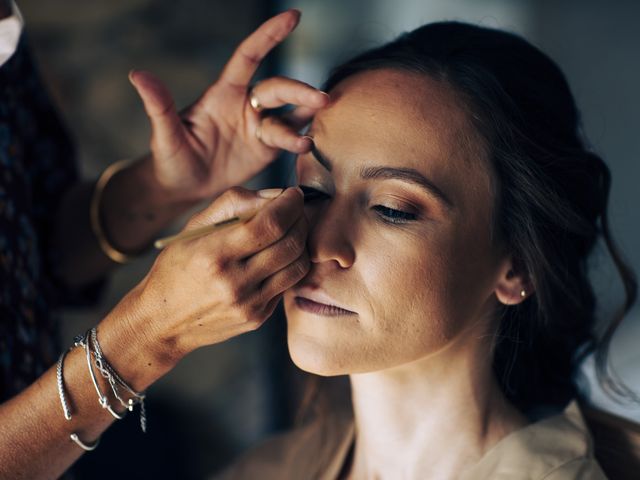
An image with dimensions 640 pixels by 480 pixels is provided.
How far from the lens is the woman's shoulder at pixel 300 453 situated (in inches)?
62.4

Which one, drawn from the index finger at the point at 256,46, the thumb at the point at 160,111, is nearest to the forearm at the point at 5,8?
the thumb at the point at 160,111

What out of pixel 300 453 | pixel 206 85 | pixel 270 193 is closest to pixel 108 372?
pixel 270 193

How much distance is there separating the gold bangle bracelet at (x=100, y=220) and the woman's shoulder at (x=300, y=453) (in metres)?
0.55

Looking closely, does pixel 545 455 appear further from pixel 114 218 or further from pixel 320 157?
pixel 114 218

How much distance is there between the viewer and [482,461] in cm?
128

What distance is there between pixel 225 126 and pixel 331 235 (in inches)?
17.8

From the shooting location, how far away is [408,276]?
3.86 ft

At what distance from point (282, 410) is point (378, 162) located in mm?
2171

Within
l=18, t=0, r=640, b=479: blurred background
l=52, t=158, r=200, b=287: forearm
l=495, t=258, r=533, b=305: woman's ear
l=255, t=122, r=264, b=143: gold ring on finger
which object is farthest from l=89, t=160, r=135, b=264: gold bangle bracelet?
l=18, t=0, r=640, b=479: blurred background

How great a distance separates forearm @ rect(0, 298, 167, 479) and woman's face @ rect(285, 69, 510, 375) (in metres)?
0.27

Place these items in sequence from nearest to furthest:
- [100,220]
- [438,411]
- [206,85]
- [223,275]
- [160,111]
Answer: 1. [223,275]
2. [438,411]
3. [160,111]
4. [100,220]
5. [206,85]

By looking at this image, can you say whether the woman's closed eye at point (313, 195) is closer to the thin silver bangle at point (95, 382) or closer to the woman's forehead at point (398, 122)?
the woman's forehead at point (398, 122)

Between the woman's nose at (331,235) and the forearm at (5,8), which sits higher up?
the forearm at (5,8)

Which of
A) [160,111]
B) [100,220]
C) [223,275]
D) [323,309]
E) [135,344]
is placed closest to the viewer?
[223,275]
